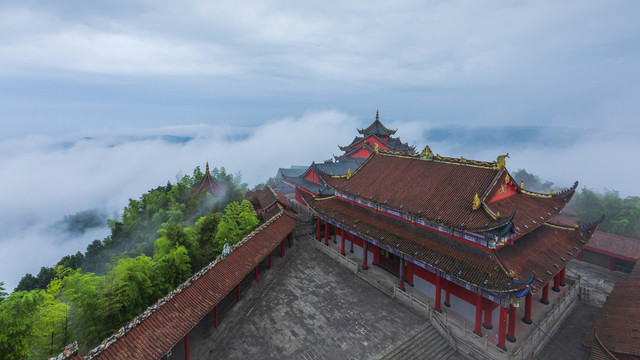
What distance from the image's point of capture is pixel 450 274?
13.4m

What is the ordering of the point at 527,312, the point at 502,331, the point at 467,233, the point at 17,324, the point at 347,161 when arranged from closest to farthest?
the point at 17,324, the point at 502,331, the point at 467,233, the point at 527,312, the point at 347,161

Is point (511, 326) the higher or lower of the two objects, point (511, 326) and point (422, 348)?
the higher

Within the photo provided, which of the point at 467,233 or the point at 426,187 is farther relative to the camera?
the point at 426,187

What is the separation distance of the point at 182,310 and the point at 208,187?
22.7 m

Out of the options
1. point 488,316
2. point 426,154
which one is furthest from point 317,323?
point 426,154

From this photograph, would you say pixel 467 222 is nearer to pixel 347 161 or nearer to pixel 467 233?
pixel 467 233

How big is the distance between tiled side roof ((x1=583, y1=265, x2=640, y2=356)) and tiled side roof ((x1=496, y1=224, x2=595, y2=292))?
3163 mm

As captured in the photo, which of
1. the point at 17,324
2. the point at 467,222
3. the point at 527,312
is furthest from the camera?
the point at 527,312

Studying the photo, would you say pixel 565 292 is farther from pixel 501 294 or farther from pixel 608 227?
pixel 608 227

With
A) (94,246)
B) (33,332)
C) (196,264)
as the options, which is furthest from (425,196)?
(94,246)

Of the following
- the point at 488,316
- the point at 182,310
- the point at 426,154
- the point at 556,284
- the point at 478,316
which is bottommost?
the point at 556,284

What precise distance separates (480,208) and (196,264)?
15555 mm

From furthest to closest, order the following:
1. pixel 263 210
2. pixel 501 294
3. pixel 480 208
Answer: pixel 263 210 < pixel 480 208 < pixel 501 294

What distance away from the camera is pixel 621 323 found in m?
13.9
